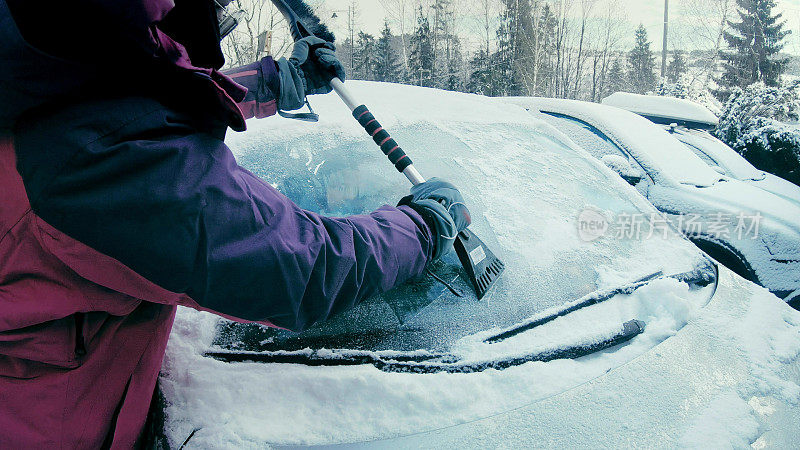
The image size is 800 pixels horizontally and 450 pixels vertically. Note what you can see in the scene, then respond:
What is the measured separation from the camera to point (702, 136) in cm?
455

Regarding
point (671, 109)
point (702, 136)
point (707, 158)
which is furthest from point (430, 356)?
point (671, 109)

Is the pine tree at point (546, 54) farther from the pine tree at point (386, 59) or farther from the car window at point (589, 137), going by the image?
the car window at point (589, 137)

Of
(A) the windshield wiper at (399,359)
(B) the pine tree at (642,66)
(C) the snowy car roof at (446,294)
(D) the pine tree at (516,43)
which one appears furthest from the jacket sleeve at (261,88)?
(B) the pine tree at (642,66)

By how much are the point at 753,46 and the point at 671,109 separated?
2348 cm

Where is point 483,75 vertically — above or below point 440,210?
above

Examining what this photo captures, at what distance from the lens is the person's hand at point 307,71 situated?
204cm

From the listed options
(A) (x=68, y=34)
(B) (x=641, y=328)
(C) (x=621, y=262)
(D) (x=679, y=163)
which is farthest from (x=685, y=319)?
(D) (x=679, y=163)

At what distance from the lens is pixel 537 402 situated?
1.06 metres

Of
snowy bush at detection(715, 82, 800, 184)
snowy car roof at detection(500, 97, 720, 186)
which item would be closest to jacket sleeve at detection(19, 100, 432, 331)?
snowy car roof at detection(500, 97, 720, 186)

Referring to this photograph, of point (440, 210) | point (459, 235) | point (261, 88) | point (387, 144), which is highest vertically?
point (261, 88)

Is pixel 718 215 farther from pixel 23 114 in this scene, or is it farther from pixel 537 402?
pixel 23 114

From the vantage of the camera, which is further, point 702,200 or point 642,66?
point 642,66

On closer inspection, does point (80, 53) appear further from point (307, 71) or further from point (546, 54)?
point (546, 54)

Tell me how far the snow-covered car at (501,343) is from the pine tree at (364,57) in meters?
32.8
